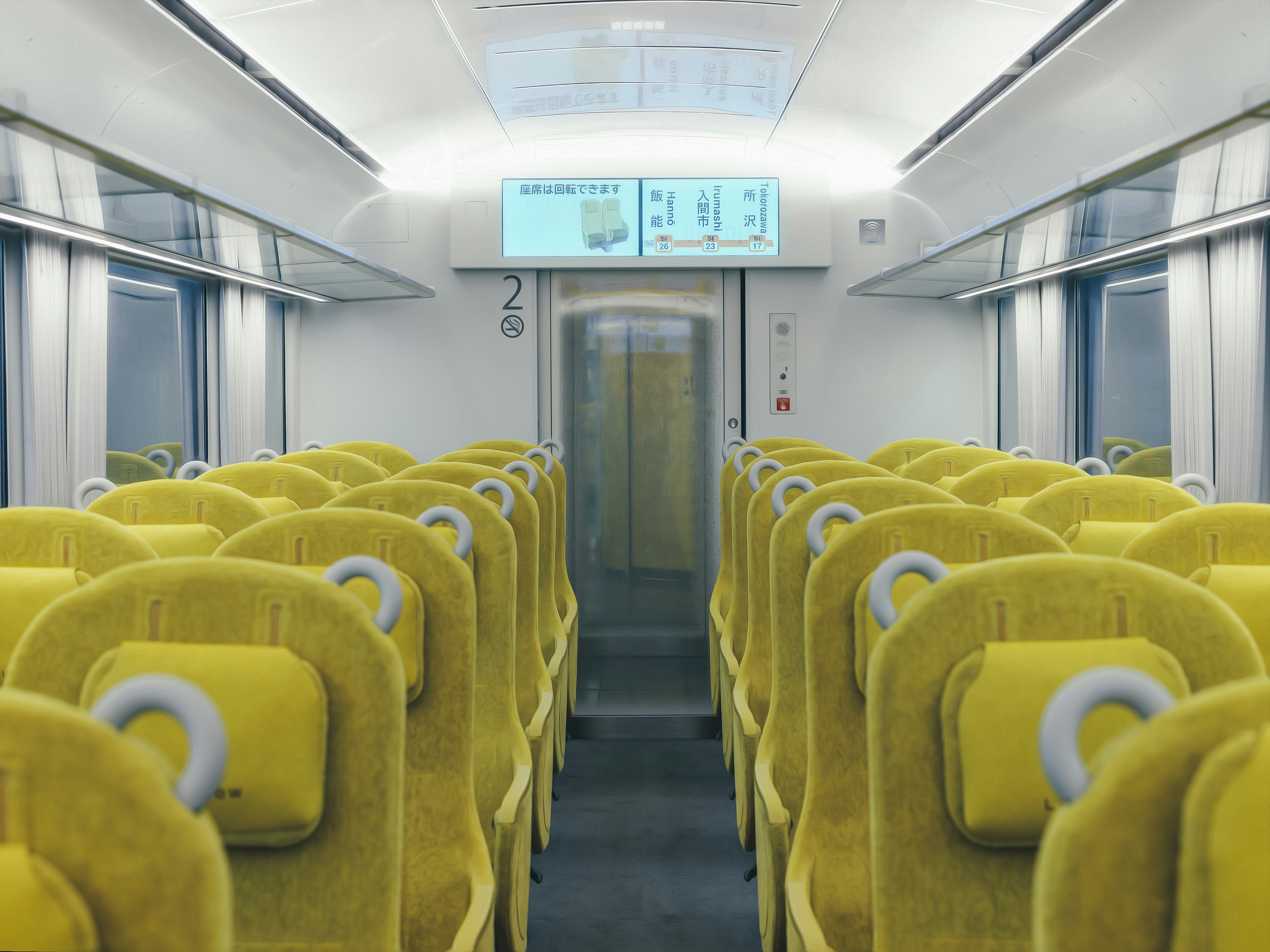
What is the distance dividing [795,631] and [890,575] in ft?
→ 2.80

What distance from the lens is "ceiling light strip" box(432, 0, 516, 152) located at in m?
4.37

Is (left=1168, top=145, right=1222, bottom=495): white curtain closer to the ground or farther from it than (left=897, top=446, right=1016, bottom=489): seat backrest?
farther from it

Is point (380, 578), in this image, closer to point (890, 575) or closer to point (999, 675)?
point (890, 575)

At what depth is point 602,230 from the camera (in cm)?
717

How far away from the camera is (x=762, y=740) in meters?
2.23

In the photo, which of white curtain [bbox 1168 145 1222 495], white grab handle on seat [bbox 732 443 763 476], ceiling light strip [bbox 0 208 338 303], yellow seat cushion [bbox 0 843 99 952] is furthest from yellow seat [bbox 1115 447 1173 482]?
ceiling light strip [bbox 0 208 338 303]

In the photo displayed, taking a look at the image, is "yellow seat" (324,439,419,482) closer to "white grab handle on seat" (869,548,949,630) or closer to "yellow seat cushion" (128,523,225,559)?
"yellow seat cushion" (128,523,225,559)

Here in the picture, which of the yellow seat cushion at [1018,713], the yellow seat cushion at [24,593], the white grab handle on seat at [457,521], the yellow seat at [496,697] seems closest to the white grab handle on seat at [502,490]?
the yellow seat at [496,697]

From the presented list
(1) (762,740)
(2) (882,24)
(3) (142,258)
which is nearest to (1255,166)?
(2) (882,24)

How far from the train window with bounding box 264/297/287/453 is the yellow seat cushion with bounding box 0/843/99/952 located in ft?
22.5

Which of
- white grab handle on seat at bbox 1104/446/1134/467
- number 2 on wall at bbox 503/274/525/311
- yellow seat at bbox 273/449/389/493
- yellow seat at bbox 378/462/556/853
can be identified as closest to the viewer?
yellow seat at bbox 378/462/556/853

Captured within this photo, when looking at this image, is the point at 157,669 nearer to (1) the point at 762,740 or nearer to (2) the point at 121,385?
(1) the point at 762,740

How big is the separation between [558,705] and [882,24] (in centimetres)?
372

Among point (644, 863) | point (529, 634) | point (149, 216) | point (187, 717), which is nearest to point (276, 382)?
point (149, 216)
